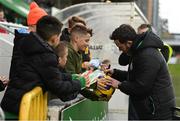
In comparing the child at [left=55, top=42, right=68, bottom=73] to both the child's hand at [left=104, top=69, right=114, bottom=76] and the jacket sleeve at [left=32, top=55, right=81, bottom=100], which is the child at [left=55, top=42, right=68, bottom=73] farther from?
the child's hand at [left=104, top=69, right=114, bottom=76]

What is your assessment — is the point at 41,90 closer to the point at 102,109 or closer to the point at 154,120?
Result: the point at 154,120

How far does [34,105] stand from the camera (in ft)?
12.4

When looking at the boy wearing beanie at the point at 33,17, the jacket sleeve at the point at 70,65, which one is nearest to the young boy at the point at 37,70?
the boy wearing beanie at the point at 33,17

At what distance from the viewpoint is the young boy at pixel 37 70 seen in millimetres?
3992

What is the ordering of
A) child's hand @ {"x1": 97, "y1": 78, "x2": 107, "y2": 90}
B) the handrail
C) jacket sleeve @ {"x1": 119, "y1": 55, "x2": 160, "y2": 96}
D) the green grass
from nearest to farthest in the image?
1. the handrail
2. jacket sleeve @ {"x1": 119, "y1": 55, "x2": 160, "y2": 96}
3. child's hand @ {"x1": 97, "y1": 78, "x2": 107, "y2": 90}
4. the green grass

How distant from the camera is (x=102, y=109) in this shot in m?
6.53

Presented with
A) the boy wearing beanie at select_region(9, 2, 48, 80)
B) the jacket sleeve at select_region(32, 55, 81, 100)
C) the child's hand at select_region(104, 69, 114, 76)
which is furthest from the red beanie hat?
the child's hand at select_region(104, 69, 114, 76)

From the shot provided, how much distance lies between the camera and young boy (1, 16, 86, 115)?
399 cm

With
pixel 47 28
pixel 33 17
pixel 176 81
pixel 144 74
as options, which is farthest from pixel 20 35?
pixel 176 81

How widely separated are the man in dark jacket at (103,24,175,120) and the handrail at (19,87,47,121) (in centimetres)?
115

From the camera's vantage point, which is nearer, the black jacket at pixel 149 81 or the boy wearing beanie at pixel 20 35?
the boy wearing beanie at pixel 20 35

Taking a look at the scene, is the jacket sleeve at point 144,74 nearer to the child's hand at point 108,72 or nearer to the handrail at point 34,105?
the child's hand at point 108,72

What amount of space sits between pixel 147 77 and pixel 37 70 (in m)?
1.32

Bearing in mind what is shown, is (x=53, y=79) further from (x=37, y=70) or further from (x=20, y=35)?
(x=20, y=35)
